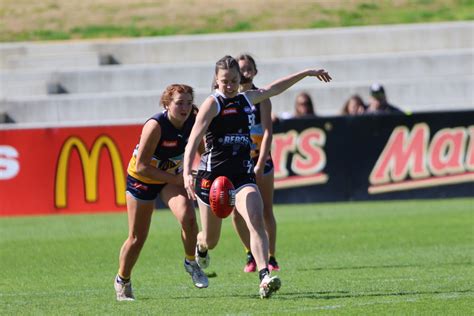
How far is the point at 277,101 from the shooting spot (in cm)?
2622

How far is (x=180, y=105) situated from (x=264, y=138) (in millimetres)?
2133

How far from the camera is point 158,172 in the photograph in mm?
9648

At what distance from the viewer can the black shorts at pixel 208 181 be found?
32.3ft

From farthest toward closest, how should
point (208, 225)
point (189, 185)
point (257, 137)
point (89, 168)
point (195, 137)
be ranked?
point (89, 168) < point (257, 137) < point (208, 225) < point (195, 137) < point (189, 185)

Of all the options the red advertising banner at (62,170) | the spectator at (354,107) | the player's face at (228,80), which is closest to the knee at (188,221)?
the player's face at (228,80)

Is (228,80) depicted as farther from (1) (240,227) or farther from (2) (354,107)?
(2) (354,107)

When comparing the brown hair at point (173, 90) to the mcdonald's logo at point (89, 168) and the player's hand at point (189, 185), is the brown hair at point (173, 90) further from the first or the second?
the mcdonald's logo at point (89, 168)

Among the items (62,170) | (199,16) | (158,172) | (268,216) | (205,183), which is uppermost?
(158,172)

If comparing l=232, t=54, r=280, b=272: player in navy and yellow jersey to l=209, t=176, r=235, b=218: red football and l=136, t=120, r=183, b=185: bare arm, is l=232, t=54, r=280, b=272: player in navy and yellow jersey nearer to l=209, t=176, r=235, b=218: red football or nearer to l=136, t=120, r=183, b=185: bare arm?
l=209, t=176, r=235, b=218: red football

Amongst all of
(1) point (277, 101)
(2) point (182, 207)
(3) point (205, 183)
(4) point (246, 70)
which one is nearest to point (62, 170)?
(1) point (277, 101)

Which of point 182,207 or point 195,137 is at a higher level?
point 195,137

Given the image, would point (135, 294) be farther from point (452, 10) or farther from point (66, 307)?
point (452, 10)

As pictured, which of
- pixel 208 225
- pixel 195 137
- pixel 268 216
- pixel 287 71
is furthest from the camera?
pixel 287 71

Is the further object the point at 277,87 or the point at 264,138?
the point at 264,138
